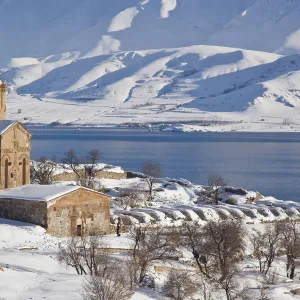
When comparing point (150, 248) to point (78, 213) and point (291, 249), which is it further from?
point (78, 213)

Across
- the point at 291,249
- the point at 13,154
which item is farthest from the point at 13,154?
the point at 291,249

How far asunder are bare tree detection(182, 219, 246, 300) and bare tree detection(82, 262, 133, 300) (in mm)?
4427

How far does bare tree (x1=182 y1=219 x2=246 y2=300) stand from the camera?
29.2 metres

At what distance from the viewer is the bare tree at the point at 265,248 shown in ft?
106

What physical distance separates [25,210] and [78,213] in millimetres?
2189

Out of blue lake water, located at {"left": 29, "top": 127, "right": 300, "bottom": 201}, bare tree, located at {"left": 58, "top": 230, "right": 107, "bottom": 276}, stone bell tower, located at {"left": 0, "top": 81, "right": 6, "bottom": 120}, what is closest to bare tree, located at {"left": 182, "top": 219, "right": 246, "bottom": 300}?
bare tree, located at {"left": 58, "top": 230, "right": 107, "bottom": 276}

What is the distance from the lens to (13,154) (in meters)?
41.1

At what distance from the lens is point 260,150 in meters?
141

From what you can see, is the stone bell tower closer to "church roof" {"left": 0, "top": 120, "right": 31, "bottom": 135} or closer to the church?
the church

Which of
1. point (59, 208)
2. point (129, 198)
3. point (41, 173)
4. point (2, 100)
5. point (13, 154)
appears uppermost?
point (2, 100)

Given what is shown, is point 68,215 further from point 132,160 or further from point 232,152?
point 232,152

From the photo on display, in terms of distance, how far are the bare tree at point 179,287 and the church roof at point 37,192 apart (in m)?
9.96

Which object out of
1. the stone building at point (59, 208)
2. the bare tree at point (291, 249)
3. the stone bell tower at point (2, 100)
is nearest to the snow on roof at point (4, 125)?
the stone bell tower at point (2, 100)

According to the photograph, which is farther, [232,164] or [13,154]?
[232,164]
